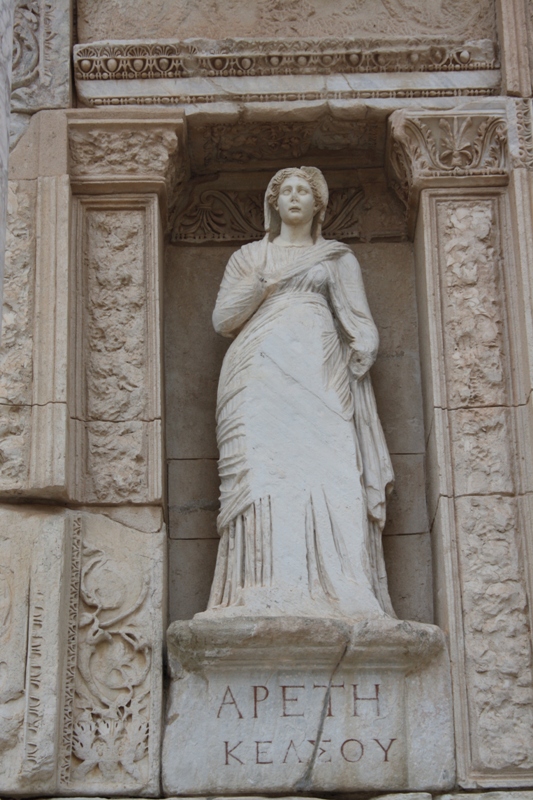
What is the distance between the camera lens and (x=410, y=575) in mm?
7855

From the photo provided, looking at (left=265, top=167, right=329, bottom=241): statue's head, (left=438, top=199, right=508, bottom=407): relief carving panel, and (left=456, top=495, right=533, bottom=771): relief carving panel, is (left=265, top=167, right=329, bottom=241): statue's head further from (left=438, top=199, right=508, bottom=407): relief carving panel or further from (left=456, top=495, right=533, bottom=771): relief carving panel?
(left=456, top=495, right=533, bottom=771): relief carving panel

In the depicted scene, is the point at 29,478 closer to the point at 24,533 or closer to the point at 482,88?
the point at 24,533

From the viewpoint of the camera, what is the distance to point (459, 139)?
822 cm

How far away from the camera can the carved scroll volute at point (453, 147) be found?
819 cm

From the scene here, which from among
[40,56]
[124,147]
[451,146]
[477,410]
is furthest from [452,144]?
[40,56]

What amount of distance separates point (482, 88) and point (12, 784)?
163 inches

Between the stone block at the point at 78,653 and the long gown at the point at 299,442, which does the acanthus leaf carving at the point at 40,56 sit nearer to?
the long gown at the point at 299,442

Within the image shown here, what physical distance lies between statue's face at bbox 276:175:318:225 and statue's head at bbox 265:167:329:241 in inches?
1.2

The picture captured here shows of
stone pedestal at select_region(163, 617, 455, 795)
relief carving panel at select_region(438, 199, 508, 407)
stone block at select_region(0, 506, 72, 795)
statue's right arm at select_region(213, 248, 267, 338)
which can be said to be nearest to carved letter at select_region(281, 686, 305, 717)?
stone pedestal at select_region(163, 617, 455, 795)

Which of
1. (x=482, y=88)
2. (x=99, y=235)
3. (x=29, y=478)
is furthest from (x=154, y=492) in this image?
(x=482, y=88)

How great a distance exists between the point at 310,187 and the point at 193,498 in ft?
5.42

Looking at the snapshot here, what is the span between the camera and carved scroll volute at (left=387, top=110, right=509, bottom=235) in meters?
8.19

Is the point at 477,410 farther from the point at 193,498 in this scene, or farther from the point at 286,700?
the point at 286,700

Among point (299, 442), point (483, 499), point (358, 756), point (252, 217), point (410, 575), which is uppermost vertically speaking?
point (252, 217)
